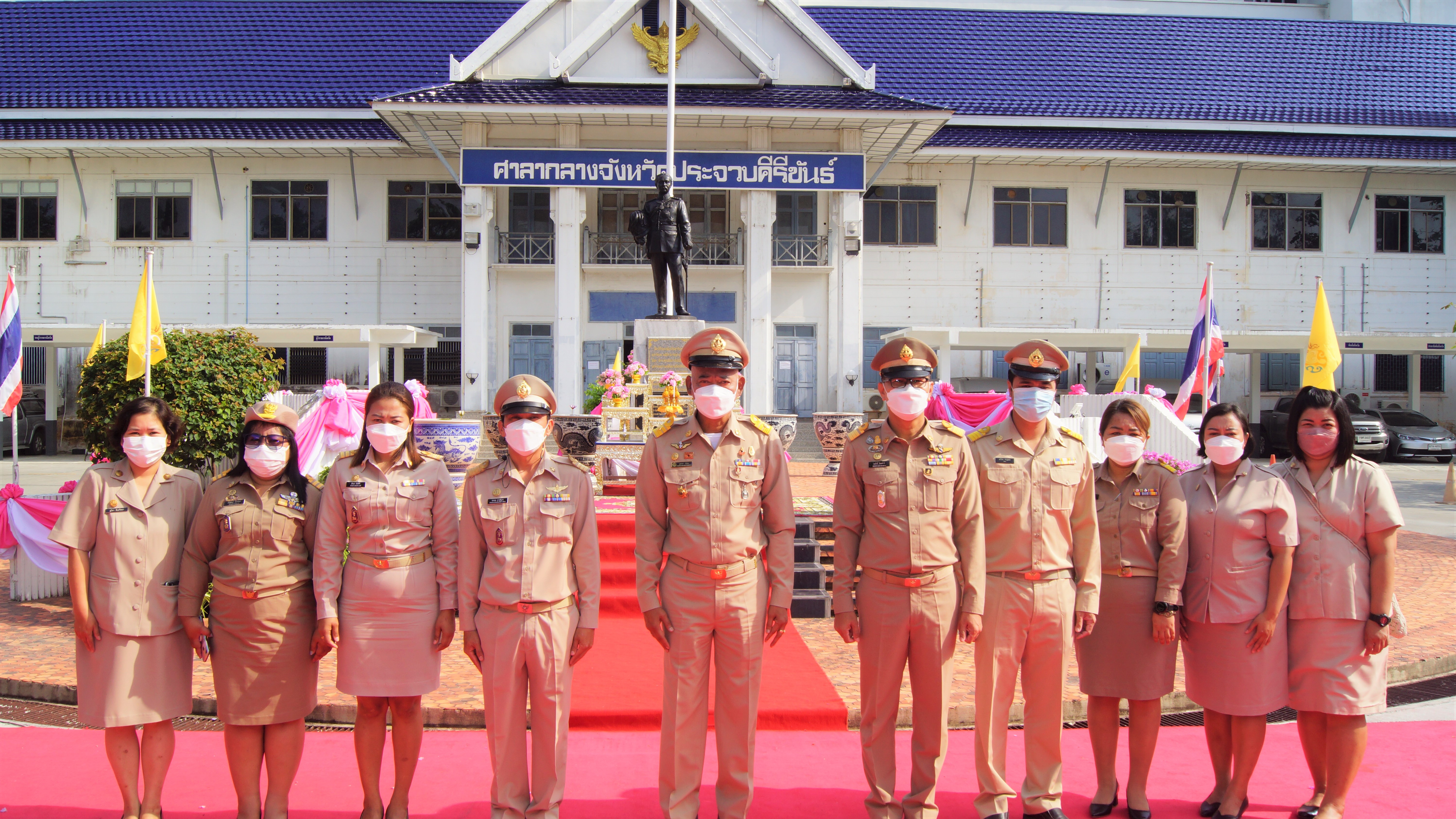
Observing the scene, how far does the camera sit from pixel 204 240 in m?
22.0

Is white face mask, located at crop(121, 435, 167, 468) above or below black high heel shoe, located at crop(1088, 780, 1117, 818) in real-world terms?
above

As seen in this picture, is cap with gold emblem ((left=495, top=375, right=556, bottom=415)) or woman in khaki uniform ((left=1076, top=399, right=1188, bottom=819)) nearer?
cap with gold emblem ((left=495, top=375, right=556, bottom=415))

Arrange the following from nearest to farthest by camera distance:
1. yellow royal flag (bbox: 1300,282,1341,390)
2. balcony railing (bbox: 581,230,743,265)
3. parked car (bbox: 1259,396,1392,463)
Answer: yellow royal flag (bbox: 1300,282,1341,390) < parked car (bbox: 1259,396,1392,463) < balcony railing (bbox: 581,230,743,265)

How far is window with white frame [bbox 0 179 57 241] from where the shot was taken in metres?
22.0

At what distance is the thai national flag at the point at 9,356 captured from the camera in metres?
7.65

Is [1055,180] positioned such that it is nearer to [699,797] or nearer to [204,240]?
[204,240]

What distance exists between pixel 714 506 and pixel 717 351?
2.11 ft

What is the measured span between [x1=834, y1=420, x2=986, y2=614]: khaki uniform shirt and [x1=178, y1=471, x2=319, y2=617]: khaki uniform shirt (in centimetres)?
217

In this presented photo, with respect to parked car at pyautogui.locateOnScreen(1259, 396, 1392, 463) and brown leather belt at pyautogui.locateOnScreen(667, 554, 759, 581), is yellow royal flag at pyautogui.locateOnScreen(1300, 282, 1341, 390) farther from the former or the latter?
parked car at pyautogui.locateOnScreen(1259, 396, 1392, 463)

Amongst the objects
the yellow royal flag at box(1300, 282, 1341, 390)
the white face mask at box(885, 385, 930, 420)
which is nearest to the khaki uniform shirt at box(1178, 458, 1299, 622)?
the white face mask at box(885, 385, 930, 420)

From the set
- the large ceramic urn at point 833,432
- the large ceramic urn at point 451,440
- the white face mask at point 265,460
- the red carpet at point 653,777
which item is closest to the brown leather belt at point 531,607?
the red carpet at point 653,777

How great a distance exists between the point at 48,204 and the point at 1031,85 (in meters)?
23.5

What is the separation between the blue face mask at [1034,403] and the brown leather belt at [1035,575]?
2.11ft

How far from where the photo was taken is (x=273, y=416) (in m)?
3.82
